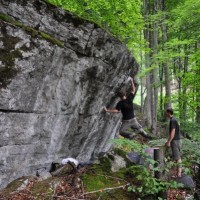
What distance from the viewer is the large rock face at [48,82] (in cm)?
589

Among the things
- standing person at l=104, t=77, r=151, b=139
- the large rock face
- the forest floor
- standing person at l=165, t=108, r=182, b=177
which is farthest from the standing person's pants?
the forest floor

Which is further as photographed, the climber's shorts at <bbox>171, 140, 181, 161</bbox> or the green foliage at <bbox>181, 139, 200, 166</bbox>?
the green foliage at <bbox>181, 139, 200, 166</bbox>

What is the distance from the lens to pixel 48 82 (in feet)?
21.6

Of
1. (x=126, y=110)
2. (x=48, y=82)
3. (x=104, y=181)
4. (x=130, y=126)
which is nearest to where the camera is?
(x=48, y=82)

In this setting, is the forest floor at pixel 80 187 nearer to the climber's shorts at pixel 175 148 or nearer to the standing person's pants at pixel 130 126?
the climber's shorts at pixel 175 148

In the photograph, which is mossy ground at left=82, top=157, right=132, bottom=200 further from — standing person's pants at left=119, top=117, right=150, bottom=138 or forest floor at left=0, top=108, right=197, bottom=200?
standing person's pants at left=119, top=117, right=150, bottom=138

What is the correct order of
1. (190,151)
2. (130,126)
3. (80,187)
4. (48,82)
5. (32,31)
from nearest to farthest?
1. (32,31)
2. (48,82)
3. (80,187)
4. (190,151)
5. (130,126)

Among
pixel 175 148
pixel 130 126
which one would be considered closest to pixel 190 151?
pixel 175 148

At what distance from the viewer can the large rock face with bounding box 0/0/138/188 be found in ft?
19.3

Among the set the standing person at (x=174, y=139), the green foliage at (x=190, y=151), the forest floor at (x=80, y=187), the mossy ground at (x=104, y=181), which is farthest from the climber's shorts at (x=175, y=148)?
the mossy ground at (x=104, y=181)

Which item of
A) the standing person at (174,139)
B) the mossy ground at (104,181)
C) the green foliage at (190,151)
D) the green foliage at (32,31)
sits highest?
the green foliage at (32,31)

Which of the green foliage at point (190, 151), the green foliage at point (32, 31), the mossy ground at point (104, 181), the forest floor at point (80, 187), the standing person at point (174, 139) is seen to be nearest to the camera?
the green foliage at point (32, 31)

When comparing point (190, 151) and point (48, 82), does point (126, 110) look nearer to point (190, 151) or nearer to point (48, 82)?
point (190, 151)

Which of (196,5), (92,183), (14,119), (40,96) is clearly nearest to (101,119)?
(92,183)
